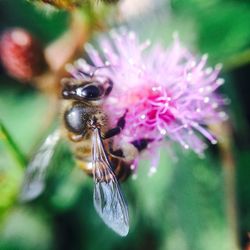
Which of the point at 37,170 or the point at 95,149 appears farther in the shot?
the point at 37,170

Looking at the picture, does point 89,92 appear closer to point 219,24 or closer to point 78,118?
point 78,118

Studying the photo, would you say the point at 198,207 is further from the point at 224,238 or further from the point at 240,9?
the point at 240,9

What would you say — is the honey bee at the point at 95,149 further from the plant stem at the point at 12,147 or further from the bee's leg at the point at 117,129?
the plant stem at the point at 12,147

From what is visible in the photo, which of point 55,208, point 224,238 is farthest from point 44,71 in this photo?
point 224,238

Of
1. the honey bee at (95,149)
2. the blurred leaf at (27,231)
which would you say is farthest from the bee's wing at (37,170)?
the blurred leaf at (27,231)

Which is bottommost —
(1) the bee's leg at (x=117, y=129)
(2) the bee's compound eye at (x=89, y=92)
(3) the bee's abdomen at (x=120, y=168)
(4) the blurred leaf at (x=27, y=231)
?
(4) the blurred leaf at (x=27, y=231)

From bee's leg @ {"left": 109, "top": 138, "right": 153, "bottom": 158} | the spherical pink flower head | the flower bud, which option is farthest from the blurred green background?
bee's leg @ {"left": 109, "top": 138, "right": 153, "bottom": 158}

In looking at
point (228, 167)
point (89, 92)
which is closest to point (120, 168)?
point (89, 92)
